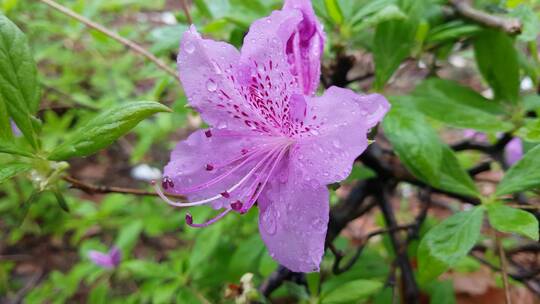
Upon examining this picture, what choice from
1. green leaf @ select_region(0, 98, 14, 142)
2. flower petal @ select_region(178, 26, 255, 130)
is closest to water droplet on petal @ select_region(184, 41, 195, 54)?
flower petal @ select_region(178, 26, 255, 130)

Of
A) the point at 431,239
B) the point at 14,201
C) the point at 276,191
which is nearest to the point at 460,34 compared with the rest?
the point at 431,239

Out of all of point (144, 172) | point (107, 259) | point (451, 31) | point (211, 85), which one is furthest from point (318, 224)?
point (144, 172)

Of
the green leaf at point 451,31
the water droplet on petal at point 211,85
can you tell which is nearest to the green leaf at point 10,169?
the water droplet on petal at point 211,85

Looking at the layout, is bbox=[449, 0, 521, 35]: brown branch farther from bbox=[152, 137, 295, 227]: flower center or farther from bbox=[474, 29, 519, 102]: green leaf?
bbox=[152, 137, 295, 227]: flower center

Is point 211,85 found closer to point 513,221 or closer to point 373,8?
point 373,8

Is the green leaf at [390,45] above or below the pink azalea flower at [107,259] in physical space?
above

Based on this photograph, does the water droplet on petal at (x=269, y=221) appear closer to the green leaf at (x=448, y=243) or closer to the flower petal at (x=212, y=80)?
the flower petal at (x=212, y=80)
